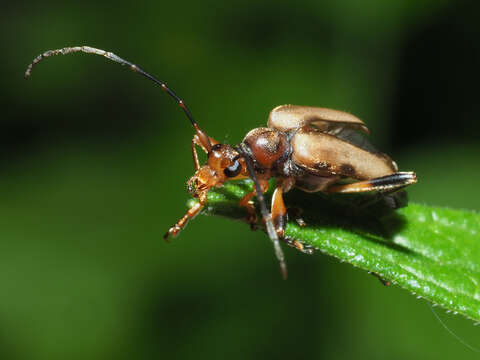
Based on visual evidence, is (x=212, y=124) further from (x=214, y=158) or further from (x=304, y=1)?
(x=214, y=158)

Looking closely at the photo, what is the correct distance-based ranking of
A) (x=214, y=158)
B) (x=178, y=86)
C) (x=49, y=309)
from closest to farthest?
(x=214, y=158) < (x=49, y=309) < (x=178, y=86)

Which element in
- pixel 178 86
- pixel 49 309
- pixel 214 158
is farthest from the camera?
pixel 178 86

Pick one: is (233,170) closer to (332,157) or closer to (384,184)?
(332,157)

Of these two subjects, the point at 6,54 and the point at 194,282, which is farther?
the point at 6,54

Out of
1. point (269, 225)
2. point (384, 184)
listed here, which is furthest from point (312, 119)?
point (269, 225)

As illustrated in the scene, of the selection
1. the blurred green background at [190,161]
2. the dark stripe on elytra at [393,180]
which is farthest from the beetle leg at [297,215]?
the blurred green background at [190,161]

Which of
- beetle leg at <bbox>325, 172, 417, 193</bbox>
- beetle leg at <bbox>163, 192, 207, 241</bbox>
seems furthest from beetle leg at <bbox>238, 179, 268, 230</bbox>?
beetle leg at <bbox>325, 172, 417, 193</bbox>

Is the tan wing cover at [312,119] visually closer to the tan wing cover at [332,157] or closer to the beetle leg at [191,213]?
the tan wing cover at [332,157]

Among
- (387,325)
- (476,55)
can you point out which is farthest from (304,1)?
(387,325)

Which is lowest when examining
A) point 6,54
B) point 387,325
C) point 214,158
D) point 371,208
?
point 387,325
